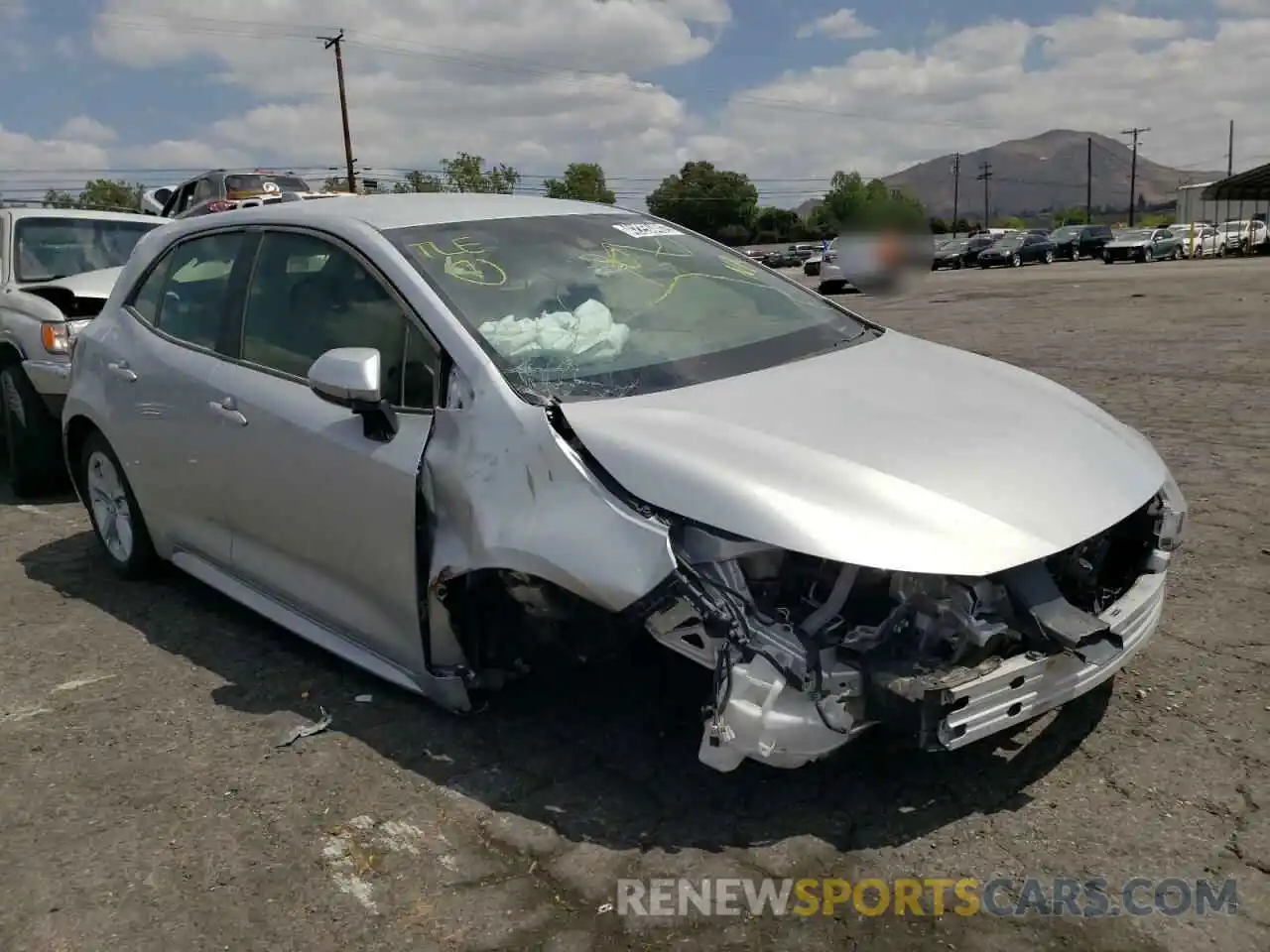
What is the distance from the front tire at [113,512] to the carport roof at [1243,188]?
4863cm

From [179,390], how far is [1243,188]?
54.5 meters

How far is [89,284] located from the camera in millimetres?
6816

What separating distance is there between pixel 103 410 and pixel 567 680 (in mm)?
2568

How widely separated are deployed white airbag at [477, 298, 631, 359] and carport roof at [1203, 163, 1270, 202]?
1909 inches

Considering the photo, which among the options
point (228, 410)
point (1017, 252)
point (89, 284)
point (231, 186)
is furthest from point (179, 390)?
point (1017, 252)

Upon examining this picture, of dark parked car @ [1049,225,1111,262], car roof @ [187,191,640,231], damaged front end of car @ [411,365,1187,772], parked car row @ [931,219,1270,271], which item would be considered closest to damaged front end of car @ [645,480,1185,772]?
damaged front end of car @ [411,365,1187,772]

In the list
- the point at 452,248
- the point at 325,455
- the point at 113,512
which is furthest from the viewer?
the point at 113,512

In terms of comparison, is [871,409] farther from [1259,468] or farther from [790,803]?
[1259,468]

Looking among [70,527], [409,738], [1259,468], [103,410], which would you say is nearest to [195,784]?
[409,738]

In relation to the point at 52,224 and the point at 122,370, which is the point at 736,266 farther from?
the point at 52,224

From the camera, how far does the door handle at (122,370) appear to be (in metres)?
4.48

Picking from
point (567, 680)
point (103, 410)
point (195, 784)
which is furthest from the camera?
point (103, 410)

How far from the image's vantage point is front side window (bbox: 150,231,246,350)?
13.7 ft

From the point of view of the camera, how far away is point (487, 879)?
2.65 metres
